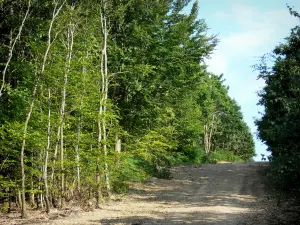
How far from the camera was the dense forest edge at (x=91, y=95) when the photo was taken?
12.7 metres

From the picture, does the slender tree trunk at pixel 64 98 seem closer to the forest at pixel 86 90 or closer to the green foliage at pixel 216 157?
the forest at pixel 86 90

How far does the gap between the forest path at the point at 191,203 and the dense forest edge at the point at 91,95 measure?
4.39 feet

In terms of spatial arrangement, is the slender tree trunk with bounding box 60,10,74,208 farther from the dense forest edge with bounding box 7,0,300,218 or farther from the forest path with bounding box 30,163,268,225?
the forest path with bounding box 30,163,268,225

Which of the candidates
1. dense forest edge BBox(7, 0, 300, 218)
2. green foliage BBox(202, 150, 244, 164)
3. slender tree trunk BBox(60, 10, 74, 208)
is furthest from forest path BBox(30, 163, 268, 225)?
green foliage BBox(202, 150, 244, 164)

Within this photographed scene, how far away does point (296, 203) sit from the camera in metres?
13.1

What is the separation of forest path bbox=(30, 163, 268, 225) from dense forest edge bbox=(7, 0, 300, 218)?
1338 millimetres

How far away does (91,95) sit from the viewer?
14328 millimetres

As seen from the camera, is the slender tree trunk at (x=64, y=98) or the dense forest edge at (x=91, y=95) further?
the slender tree trunk at (x=64, y=98)

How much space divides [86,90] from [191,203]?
6.58 m

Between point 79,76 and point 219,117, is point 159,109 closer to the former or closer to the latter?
point 79,76

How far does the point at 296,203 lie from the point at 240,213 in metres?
2.67

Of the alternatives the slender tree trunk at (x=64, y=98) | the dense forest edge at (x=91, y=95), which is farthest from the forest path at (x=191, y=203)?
the slender tree trunk at (x=64, y=98)

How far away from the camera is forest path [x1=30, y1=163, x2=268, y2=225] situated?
A: 446 inches

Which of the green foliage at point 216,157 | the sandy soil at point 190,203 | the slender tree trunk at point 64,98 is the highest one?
the slender tree trunk at point 64,98
